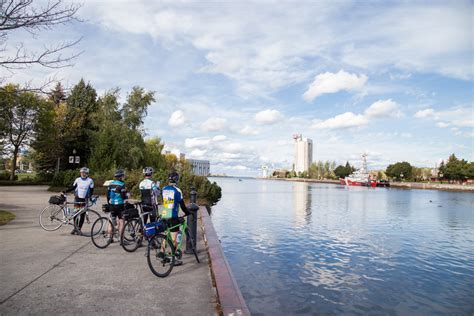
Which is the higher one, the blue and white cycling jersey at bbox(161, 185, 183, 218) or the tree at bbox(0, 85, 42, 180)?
the tree at bbox(0, 85, 42, 180)

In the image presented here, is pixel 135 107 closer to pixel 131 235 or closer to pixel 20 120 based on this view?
pixel 20 120

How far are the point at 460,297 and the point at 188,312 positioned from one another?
8.16 m

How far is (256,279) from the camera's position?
400 inches

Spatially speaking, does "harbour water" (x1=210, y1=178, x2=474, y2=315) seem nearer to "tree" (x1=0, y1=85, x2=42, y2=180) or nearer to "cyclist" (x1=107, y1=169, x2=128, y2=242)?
"cyclist" (x1=107, y1=169, x2=128, y2=242)

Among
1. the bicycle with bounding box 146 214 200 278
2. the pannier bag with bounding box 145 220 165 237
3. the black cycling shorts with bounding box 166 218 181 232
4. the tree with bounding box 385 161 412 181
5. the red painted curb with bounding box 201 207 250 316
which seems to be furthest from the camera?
the tree with bounding box 385 161 412 181

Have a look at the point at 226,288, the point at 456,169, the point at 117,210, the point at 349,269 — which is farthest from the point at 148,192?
the point at 456,169

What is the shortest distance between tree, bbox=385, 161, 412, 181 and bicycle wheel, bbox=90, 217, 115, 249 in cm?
16909

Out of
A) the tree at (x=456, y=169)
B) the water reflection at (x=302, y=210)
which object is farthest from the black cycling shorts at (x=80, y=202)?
the tree at (x=456, y=169)

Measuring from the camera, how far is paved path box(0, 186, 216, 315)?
17.2 feet

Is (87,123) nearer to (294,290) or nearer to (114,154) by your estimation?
(114,154)

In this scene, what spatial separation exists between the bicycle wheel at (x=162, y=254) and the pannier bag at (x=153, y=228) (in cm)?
63

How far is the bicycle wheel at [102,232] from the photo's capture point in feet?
30.5

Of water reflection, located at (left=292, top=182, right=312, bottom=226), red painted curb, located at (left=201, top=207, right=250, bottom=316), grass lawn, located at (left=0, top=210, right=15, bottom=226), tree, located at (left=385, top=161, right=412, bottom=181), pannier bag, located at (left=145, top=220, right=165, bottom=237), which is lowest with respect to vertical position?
water reflection, located at (left=292, top=182, right=312, bottom=226)

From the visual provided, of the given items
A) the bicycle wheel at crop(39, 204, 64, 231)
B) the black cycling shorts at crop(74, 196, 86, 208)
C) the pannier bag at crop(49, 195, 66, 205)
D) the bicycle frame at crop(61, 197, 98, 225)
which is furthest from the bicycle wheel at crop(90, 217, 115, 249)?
the bicycle wheel at crop(39, 204, 64, 231)
